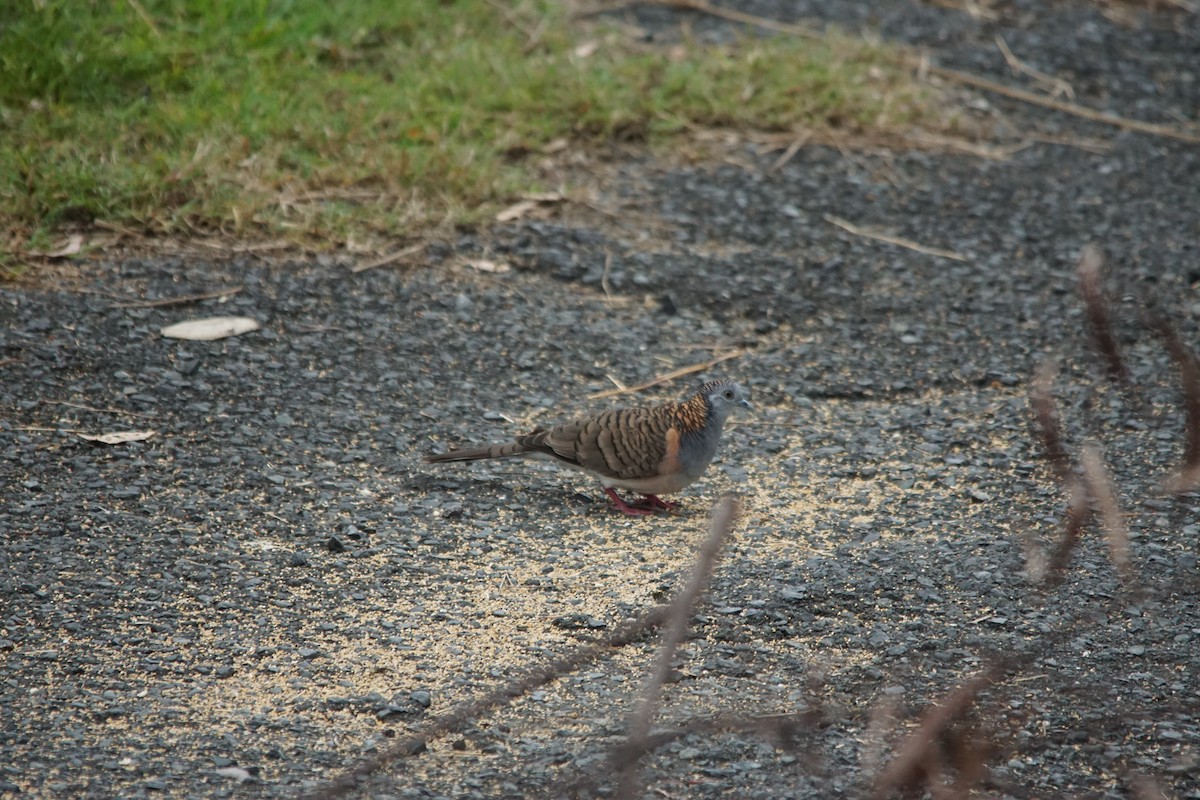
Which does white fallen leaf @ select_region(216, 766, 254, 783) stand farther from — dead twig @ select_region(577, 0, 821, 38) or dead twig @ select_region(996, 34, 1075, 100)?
dead twig @ select_region(996, 34, 1075, 100)

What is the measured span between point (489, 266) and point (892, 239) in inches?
79.9

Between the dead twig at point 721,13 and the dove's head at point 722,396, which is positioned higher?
the dead twig at point 721,13

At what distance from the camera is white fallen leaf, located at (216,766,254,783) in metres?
3.02

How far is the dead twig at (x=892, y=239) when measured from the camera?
6.28 m

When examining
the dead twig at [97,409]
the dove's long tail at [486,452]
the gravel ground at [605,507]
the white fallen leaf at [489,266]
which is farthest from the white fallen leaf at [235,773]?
the white fallen leaf at [489,266]

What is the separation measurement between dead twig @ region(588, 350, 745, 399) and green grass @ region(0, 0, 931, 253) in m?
1.35

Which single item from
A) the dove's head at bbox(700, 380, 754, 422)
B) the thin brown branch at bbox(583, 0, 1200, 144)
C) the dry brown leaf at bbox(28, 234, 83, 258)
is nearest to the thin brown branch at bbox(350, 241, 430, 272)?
the dry brown leaf at bbox(28, 234, 83, 258)

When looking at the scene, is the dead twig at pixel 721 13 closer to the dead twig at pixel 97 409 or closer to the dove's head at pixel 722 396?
the dove's head at pixel 722 396

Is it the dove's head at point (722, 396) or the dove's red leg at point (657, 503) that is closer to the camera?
the dove's head at point (722, 396)

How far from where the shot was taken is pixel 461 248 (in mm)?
5902

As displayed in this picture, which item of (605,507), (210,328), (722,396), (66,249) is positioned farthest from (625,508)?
(66,249)

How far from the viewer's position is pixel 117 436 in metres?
4.51

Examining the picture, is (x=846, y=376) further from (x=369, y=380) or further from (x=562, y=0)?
(x=562, y=0)

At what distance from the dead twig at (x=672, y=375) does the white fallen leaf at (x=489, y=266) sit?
942 mm
